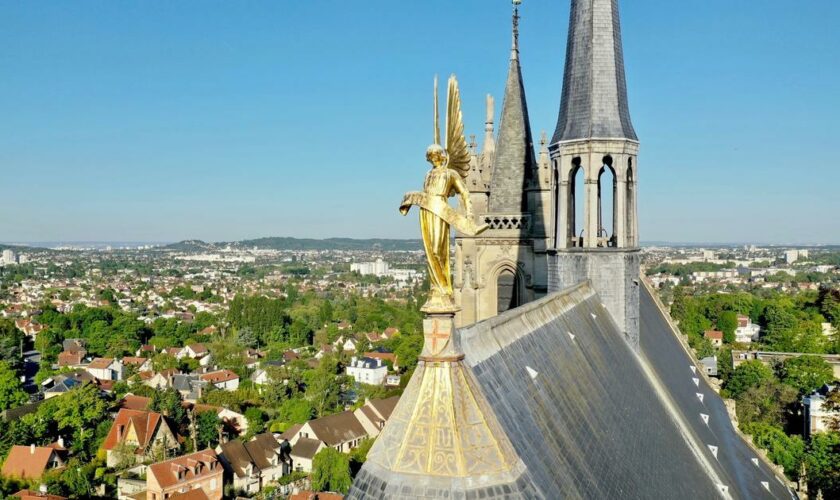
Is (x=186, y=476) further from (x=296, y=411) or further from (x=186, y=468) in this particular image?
(x=296, y=411)

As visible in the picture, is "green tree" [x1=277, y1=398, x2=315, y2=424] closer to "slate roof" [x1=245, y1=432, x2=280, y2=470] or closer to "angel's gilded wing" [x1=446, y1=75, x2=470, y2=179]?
"slate roof" [x1=245, y1=432, x2=280, y2=470]

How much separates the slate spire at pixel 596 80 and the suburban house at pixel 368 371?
6958cm

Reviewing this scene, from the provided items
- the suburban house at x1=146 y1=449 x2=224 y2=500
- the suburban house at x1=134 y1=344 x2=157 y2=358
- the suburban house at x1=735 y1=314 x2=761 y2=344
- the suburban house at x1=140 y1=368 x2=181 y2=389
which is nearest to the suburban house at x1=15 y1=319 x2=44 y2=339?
the suburban house at x1=134 y1=344 x2=157 y2=358

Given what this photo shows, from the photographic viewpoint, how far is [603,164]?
21.4m

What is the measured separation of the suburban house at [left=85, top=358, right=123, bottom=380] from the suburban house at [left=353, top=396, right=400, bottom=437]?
42.8 meters

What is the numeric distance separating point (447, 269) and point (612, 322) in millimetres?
12278

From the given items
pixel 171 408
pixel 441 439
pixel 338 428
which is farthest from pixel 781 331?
pixel 441 439

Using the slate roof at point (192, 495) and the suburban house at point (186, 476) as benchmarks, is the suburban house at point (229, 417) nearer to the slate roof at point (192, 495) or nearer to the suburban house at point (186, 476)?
the suburban house at point (186, 476)

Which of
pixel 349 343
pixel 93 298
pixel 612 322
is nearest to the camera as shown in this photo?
pixel 612 322

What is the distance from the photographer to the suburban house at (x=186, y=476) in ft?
141

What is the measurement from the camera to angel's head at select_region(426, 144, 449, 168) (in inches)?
322

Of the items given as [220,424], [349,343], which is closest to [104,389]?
[220,424]

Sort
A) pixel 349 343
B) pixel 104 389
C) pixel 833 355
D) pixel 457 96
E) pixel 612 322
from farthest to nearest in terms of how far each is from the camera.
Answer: pixel 349 343 < pixel 833 355 < pixel 104 389 < pixel 612 322 < pixel 457 96

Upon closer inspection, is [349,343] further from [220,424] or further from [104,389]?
[220,424]
